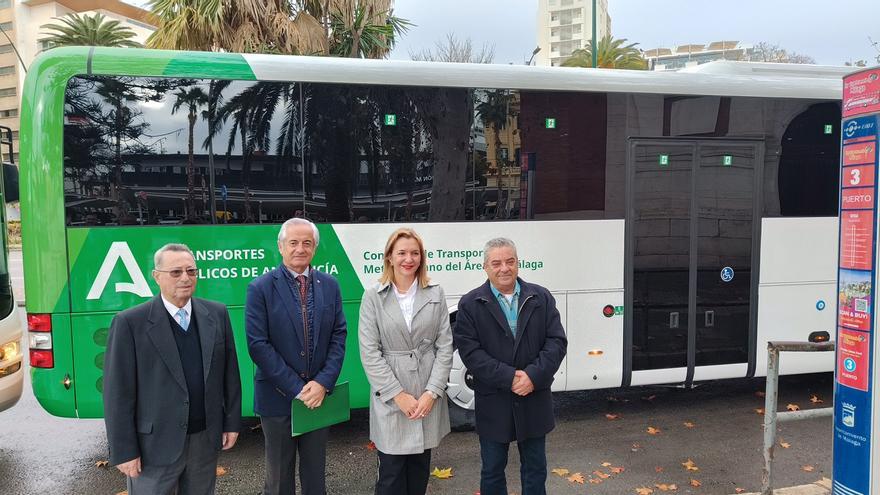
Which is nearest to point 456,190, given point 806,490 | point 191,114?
point 191,114

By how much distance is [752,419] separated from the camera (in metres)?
5.95

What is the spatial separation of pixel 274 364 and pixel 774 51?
4124 centimetres

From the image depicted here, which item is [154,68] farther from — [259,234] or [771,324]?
[771,324]

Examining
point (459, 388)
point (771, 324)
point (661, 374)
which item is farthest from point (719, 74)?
point (459, 388)

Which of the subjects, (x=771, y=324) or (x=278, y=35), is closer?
(x=771, y=324)

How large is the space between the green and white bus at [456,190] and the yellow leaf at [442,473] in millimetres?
892

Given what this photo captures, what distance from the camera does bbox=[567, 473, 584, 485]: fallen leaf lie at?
15.1ft

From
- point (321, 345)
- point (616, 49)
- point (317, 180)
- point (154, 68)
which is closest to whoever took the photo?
point (321, 345)

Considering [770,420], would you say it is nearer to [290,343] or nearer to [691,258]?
[691,258]

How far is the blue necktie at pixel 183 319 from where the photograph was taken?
2.90 m

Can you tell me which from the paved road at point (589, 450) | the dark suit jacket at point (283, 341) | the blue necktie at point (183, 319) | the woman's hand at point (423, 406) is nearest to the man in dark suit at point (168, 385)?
the blue necktie at point (183, 319)

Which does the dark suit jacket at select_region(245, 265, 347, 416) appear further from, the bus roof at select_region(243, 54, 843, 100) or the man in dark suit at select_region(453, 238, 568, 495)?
the bus roof at select_region(243, 54, 843, 100)

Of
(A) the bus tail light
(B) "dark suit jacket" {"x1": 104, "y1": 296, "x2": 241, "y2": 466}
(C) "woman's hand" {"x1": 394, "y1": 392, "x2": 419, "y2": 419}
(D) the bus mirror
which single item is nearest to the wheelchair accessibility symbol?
(C) "woman's hand" {"x1": 394, "y1": 392, "x2": 419, "y2": 419}

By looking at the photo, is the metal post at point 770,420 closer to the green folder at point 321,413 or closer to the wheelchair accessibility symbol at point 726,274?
the wheelchair accessibility symbol at point 726,274
